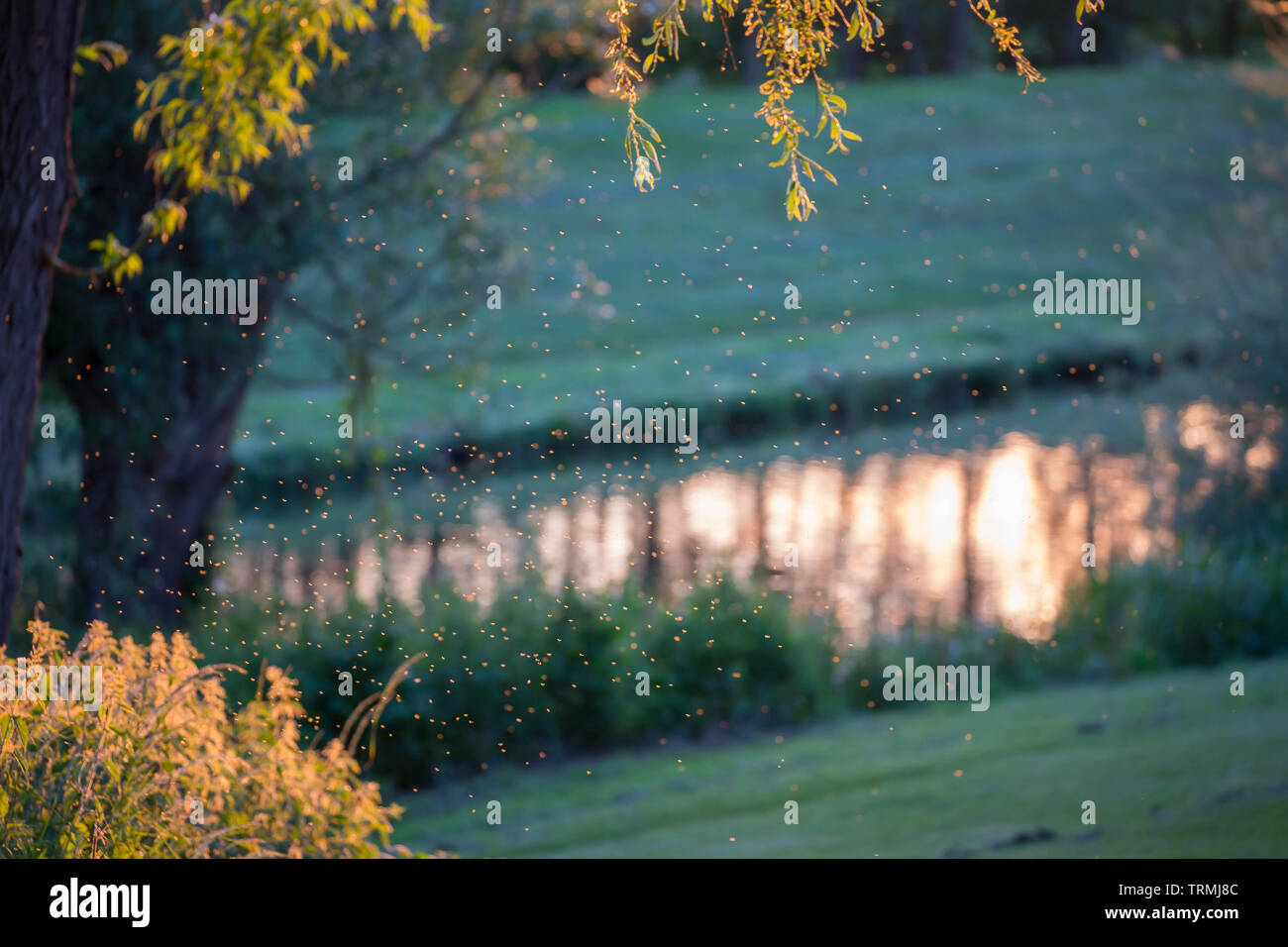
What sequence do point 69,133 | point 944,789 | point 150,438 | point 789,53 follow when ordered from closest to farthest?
point 789,53 < point 69,133 < point 944,789 < point 150,438

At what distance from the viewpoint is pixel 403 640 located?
32.6ft

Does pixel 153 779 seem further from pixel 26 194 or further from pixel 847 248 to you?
pixel 847 248

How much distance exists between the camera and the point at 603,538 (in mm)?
16359

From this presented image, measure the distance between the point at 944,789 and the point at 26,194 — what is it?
6.17 m

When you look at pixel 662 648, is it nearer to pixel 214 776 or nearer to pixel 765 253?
pixel 214 776

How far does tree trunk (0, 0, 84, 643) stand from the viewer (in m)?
5.61

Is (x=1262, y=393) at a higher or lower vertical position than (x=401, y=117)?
lower

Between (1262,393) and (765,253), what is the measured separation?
21854 mm

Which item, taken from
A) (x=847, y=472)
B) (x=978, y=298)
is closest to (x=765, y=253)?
(x=978, y=298)

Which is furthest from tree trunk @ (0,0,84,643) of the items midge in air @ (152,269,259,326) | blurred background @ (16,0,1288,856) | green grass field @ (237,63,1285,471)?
green grass field @ (237,63,1285,471)

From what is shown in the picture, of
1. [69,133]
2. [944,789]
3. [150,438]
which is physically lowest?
[944,789]

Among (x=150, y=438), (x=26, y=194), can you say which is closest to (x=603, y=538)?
(x=150, y=438)

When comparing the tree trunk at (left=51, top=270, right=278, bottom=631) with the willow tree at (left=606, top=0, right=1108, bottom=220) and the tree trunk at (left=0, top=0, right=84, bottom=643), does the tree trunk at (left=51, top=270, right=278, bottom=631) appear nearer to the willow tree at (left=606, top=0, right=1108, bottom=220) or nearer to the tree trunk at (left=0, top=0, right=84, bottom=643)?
the tree trunk at (left=0, top=0, right=84, bottom=643)

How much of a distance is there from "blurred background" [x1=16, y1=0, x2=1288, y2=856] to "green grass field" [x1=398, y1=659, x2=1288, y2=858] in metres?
0.04
